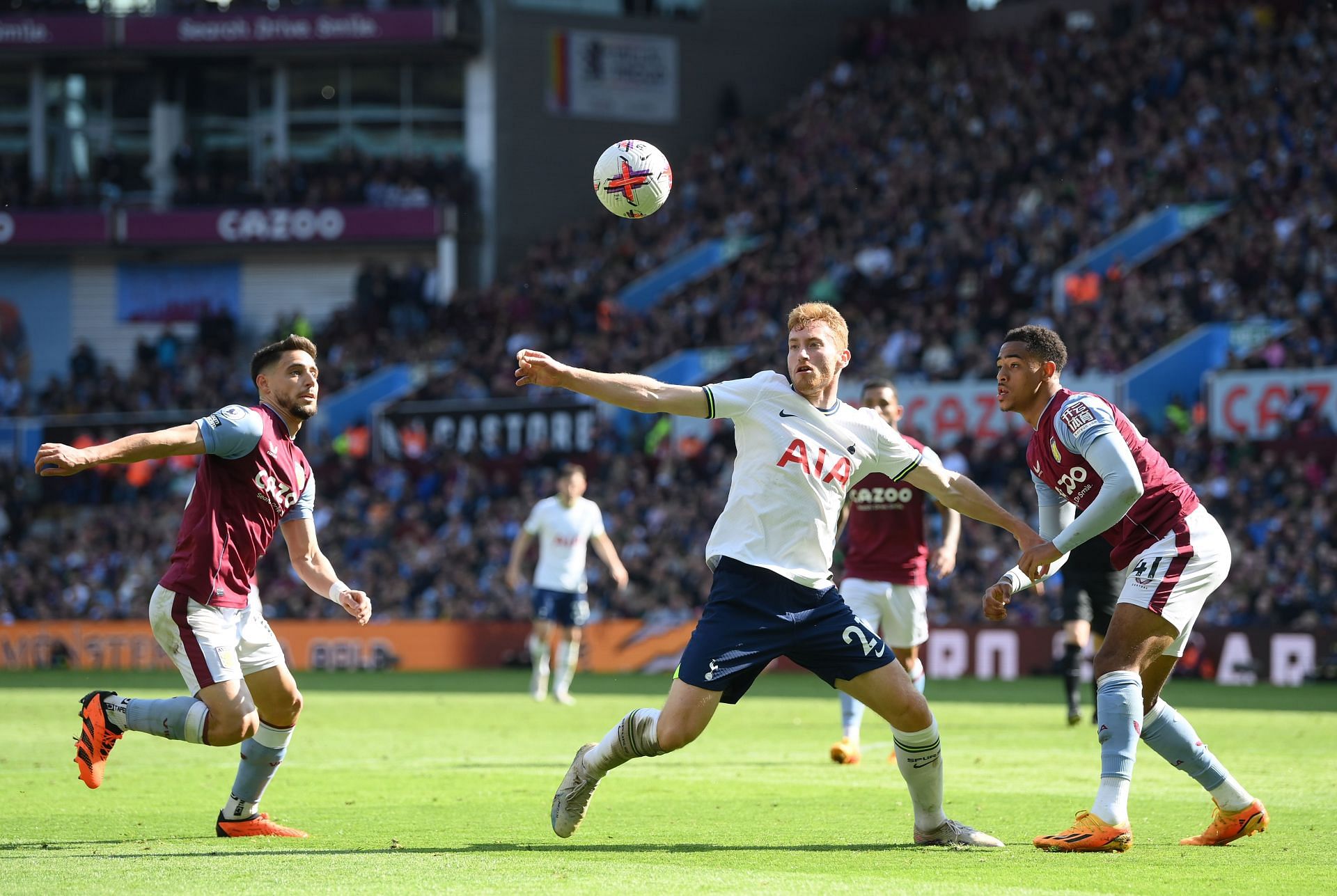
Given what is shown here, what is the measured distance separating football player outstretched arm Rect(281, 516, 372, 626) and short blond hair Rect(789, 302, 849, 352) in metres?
2.80

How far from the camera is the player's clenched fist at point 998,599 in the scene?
8.26m

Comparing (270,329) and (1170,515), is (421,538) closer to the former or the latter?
(270,329)

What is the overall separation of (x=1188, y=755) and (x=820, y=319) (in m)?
2.92

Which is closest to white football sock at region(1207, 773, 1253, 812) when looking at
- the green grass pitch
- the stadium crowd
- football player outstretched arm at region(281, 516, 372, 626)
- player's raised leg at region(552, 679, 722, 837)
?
the green grass pitch

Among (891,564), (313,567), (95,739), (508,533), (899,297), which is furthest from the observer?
(899,297)

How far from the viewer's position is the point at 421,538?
35.8 m

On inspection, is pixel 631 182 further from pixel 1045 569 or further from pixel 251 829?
pixel 251 829

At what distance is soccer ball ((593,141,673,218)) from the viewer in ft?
35.3

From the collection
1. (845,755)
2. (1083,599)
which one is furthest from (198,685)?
(1083,599)

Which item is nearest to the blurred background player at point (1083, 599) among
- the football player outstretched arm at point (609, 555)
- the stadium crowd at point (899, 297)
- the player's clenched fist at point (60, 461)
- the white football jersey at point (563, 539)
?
the football player outstretched arm at point (609, 555)

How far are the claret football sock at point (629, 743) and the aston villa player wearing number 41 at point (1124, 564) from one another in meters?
1.70

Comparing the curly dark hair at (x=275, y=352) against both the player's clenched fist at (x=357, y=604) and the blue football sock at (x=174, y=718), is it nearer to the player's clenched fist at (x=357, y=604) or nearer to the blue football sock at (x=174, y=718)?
the player's clenched fist at (x=357, y=604)

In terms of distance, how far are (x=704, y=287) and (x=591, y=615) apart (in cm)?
1217

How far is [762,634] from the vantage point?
827 cm
